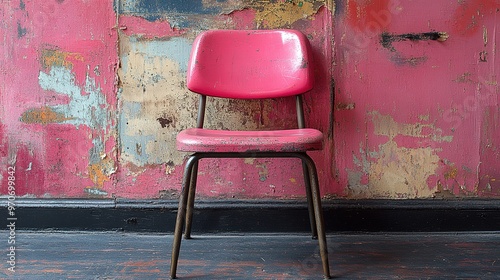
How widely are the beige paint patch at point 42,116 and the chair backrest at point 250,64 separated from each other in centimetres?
61

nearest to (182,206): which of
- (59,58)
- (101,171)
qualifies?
(101,171)

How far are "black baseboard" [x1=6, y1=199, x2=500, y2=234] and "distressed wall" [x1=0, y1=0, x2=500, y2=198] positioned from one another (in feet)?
0.15

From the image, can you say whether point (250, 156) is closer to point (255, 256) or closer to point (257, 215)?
point (255, 256)

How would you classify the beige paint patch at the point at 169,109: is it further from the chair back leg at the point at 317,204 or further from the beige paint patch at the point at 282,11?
the chair back leg at the point at 317,204

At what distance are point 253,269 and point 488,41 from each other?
1270 millimetres

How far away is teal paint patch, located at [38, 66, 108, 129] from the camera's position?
1879 millimetres

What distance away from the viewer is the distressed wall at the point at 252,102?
1846 mm

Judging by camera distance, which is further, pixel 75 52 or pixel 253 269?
pixel 75 52

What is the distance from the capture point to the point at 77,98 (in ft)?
6.20

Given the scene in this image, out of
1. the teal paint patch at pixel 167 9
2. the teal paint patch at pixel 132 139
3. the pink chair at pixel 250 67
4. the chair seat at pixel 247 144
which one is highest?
the teal paint patch at pixel 167 9

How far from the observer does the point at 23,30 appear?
1.86 meters

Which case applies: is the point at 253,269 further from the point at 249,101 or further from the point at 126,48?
the point at 126,48

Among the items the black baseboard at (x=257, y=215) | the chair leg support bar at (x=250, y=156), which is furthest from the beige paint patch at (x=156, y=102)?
the chair leg support bar at (x=250, y=156)

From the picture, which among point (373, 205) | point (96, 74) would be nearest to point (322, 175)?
point (373, 205)
